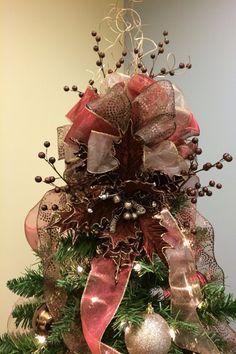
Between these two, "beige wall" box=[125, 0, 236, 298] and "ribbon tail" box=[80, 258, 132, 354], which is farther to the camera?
"beige wall" box=[125, 0, 236, 298]

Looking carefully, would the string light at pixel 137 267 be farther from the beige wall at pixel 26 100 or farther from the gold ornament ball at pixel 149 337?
the beige wall at pixel 26 100

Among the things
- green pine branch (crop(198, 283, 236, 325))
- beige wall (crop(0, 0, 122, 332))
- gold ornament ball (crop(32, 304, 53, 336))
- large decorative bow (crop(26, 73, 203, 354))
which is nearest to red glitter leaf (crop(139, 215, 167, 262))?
large decorative bow (crop(26, 73, 203, 354))

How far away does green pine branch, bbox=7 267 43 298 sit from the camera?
0.74 meters

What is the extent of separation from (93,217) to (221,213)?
588mm

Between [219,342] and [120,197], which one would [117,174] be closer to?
[120,197]

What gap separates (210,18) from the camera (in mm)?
1194

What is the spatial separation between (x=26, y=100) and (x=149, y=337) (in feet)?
2.34

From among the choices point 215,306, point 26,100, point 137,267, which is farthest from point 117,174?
point 26,100

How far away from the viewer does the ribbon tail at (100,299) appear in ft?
1.98

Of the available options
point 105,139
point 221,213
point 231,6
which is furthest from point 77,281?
point 231,6

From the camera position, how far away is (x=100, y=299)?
24.7 inches

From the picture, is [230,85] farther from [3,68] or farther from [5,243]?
[5,243]

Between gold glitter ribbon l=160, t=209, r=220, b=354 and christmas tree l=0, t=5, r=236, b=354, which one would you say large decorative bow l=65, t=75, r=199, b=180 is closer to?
christmas tree l=0, t=5, r=236, b=354

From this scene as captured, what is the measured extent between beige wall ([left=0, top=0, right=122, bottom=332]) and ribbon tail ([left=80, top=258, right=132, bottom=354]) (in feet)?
1.68
